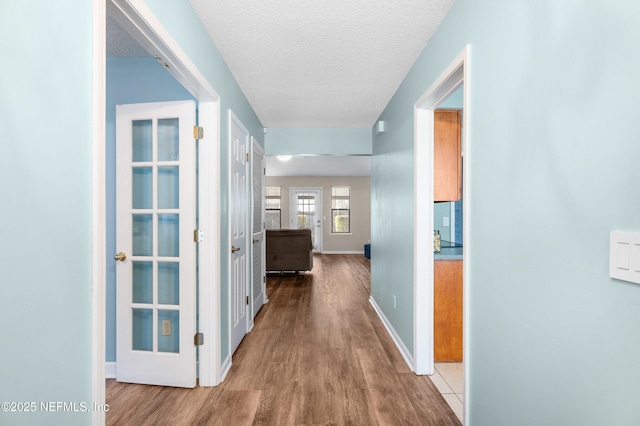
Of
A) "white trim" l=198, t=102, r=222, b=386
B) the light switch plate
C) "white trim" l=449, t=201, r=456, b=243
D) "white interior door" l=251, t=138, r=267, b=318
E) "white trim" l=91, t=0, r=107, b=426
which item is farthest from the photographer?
"white interior door" l=251, t=138, r=267, b=318

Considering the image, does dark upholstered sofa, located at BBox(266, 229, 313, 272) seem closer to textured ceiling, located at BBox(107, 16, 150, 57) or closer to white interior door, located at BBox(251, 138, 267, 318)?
white interior door, located at BBox(251, 138, 267, 318)

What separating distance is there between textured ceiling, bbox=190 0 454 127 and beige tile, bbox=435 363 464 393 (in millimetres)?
2505

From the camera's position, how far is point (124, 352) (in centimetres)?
235

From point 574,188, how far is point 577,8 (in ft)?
1.76

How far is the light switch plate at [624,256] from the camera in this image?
0.78 metres

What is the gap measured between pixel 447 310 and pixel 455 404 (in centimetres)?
75

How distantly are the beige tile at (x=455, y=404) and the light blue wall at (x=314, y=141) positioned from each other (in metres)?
3.37

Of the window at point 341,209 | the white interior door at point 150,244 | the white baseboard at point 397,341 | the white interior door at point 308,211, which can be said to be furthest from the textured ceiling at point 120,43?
the window at point 341,209

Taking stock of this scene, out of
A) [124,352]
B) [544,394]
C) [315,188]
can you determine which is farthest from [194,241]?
[315,188]

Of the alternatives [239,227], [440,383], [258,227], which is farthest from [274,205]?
[440,383]

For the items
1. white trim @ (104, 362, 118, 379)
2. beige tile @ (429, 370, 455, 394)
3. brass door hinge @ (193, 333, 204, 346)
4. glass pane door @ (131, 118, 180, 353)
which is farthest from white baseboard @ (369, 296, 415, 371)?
white trim @ (104, 362, 118, 379)

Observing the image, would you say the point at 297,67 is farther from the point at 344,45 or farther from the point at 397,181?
the point at 397,181

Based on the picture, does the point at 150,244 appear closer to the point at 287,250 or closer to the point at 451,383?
the point at 451,383

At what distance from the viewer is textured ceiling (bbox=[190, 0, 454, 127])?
1916 mm
